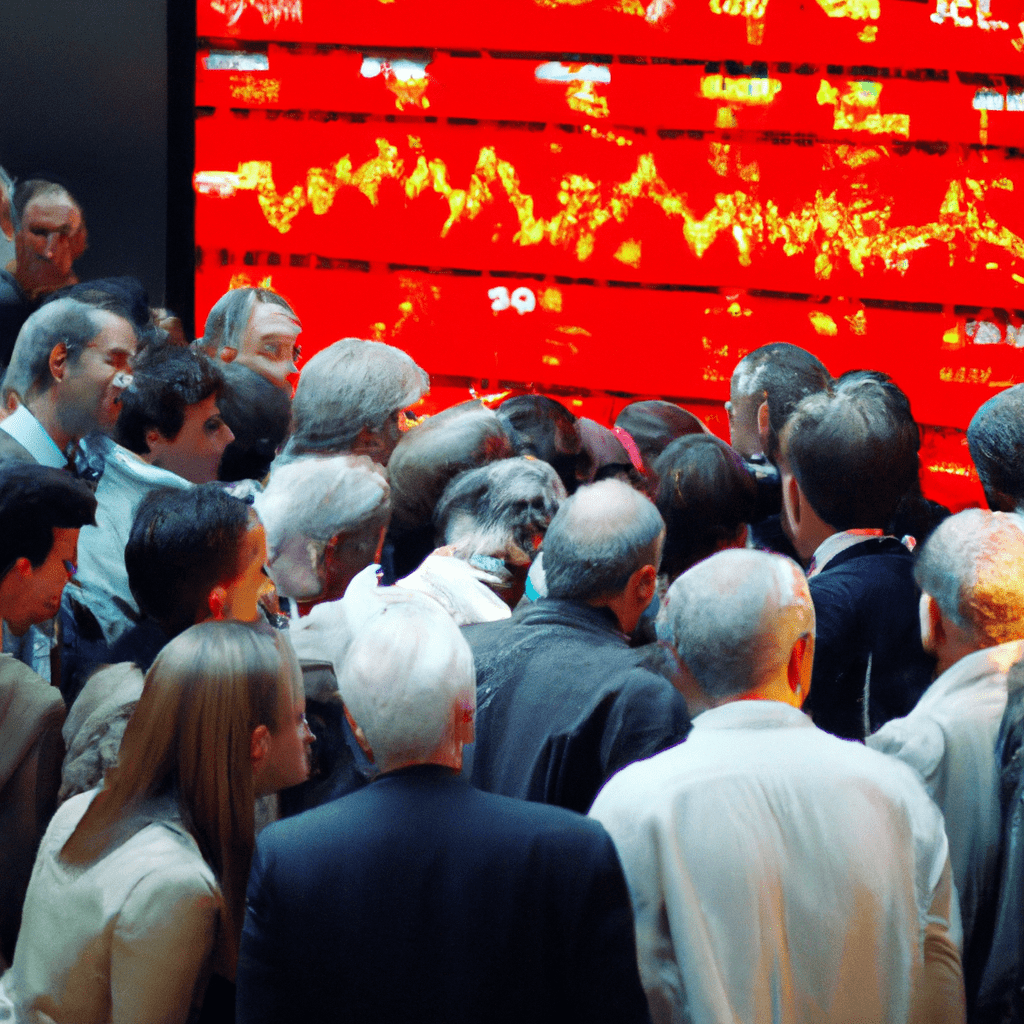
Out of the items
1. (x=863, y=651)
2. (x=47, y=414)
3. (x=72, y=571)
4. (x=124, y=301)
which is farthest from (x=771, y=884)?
(x=124, y=301)

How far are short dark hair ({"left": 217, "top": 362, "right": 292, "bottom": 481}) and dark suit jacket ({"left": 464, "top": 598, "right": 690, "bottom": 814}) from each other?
1.52 meters

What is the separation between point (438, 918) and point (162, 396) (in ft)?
5.55

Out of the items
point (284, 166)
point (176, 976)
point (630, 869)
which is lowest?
point (176, 976)

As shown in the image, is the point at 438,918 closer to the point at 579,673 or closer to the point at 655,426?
the point at 579,673

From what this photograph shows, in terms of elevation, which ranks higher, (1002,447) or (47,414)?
(1002,447)

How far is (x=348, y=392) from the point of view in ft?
9.85

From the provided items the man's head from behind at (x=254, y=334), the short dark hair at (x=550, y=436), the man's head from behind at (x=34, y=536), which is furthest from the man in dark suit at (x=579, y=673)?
the man's head from behind at (x=254, y=334)

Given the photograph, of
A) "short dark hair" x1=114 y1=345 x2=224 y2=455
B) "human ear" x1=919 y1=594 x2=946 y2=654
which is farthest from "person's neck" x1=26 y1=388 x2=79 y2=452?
"human ear" x1=919 y1=594 x2=946 y2=654

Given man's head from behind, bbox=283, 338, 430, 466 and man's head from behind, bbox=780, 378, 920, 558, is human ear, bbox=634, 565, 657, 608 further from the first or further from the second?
man's head from behind, bbox=283, 338, 430, 466

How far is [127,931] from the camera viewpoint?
1.60 metres

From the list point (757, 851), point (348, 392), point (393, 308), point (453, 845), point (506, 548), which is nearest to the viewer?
point (453, 845)

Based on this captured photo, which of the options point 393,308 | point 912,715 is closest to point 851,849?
point 912,715

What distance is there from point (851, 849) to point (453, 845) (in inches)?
18.2

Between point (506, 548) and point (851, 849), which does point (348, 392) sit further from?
point (851, 849)
